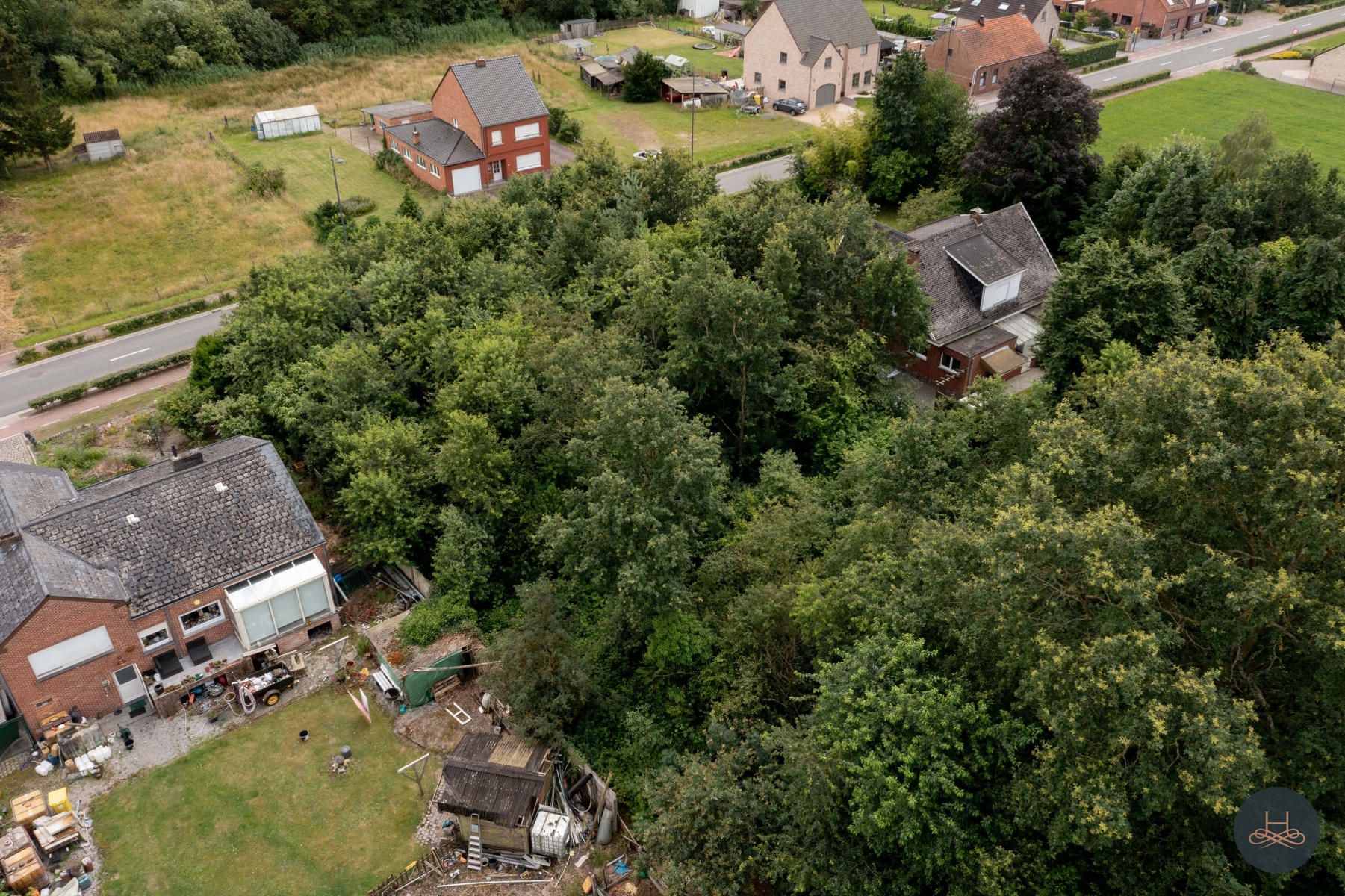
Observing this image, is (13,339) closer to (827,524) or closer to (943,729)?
(827,524)

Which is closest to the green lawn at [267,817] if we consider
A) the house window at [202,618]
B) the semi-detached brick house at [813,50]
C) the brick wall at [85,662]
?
the brick wall at [85,662]

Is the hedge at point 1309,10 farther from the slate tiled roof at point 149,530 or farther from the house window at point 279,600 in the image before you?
the house window at point 279,600

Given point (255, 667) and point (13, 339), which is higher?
point (13, 339)

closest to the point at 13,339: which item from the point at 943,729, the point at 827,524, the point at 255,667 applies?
the point at 255,667

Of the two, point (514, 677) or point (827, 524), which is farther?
point (827, 524)

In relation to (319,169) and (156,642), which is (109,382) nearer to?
(156,642)

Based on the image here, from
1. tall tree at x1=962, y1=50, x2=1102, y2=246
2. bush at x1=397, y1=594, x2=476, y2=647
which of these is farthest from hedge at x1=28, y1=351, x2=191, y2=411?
tall tree at x1=962, y1=50, x2=1102, y2=246

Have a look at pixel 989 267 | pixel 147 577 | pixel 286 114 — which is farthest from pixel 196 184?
pixel 989 267
